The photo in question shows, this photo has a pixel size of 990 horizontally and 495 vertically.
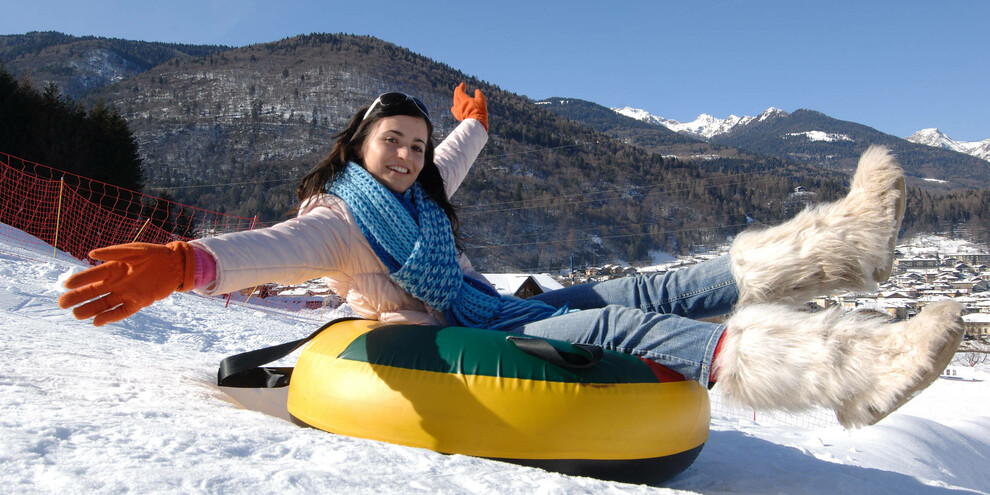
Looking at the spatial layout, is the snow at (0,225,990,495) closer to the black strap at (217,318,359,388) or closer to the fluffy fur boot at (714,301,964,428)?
the black strap at (217,318,359,388)

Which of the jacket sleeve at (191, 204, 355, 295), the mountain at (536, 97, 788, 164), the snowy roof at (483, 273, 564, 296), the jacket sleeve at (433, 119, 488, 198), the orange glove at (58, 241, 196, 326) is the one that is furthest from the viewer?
the mountain at (536, 97, 788, 164)

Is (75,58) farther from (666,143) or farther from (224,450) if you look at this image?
(666,143)

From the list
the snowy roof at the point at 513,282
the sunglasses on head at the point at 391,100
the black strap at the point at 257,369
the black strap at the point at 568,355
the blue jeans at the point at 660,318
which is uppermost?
the sunglasses on head at the point at 391,100

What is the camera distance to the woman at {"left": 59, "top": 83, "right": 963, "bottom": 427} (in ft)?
4.85

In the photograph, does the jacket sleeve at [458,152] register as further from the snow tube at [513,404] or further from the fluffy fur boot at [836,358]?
the fluffy fur boot at [836,358]

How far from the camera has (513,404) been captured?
1797mm

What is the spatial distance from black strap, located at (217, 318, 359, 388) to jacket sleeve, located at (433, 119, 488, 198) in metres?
1.07

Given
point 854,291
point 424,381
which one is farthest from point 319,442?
point 854,291

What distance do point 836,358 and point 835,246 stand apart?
1.56 ft

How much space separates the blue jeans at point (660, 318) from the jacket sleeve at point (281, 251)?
78 cm

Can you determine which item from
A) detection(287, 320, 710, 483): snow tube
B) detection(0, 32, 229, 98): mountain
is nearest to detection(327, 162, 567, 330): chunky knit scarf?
detection(287, 320, 710, 483): snow tube

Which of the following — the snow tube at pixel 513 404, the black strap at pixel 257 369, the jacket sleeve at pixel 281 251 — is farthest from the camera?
the black strap at pixel 257 369

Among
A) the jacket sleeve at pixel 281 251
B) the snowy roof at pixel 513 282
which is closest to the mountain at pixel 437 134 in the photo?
the snowy roof at pixel 513 282

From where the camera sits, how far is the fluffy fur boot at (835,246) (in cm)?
187
